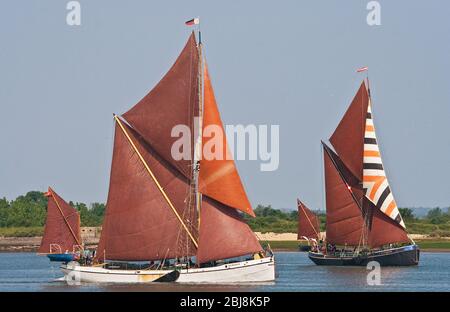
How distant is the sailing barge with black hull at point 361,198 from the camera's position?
410 feet

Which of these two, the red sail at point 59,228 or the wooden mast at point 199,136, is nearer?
the wooden mast at point 199,136

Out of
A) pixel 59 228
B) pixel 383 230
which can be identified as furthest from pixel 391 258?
pixel 59 228

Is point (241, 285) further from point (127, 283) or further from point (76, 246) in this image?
point (76, 246)

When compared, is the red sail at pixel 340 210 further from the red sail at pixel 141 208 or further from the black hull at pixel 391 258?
the red sail at pixel 141 208

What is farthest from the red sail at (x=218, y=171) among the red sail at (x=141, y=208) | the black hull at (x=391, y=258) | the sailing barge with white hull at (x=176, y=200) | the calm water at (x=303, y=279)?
the black hull at (x=391, y=258)

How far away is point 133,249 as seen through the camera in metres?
97.2

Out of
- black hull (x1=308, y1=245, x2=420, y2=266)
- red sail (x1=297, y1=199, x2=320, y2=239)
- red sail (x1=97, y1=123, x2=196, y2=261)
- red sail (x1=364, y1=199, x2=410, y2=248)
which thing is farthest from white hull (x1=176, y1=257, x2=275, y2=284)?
red sail (x1=297, y1=199, x2=320, y2=239)

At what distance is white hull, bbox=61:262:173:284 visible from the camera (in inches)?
3765

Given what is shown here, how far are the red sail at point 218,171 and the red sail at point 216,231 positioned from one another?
3.27 feet

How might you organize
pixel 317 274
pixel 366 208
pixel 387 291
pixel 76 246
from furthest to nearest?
pixel 76 246, pixel 366 208, pixel 317 274, pixel 387 291

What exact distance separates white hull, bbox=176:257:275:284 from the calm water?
1.79 metres

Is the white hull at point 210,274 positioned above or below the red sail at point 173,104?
below
